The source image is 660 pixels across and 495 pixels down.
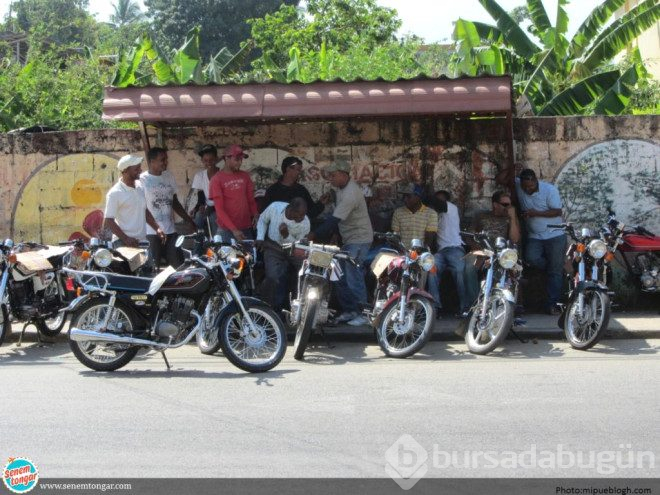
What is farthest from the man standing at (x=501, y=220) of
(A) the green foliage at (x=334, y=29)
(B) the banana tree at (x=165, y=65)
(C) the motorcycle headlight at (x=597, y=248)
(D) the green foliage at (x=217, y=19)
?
(D) the green foliage at (x=217, y=19)

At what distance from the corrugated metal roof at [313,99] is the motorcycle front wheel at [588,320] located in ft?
7.68

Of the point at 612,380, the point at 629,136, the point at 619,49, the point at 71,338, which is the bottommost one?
the point at 612,380

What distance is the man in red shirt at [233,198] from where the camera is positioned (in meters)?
11.5

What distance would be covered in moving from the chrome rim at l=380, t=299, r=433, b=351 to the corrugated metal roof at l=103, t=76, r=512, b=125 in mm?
2361

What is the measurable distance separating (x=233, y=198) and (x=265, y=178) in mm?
1295

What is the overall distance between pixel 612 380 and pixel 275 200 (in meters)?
4.92

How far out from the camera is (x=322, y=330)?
10.4m

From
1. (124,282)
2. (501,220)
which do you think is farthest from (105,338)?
(501,220)

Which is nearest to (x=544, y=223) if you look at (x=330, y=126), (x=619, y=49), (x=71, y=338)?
(x=330, y=126)

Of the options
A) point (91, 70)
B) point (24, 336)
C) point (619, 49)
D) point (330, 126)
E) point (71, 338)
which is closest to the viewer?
point (71, 338)

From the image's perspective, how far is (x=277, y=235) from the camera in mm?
10828

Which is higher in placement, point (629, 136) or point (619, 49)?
point (619, 49)

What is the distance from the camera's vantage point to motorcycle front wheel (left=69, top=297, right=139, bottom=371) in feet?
28.7

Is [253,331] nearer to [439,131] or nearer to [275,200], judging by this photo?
[275,200]
